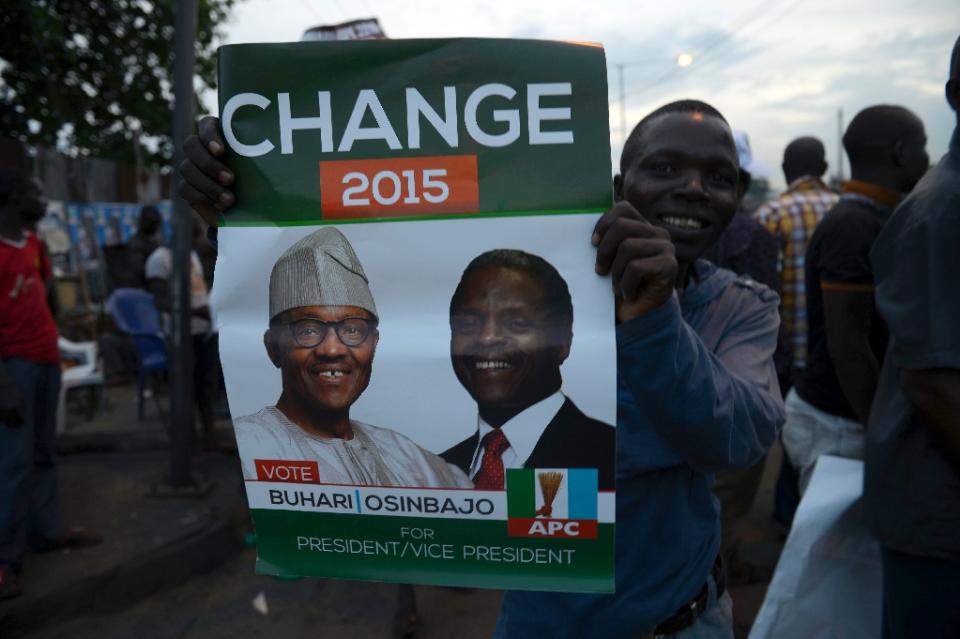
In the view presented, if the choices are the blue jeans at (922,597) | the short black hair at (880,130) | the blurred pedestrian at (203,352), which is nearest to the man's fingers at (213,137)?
the blue jeans at (922,597)

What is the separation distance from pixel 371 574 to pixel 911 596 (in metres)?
1.24

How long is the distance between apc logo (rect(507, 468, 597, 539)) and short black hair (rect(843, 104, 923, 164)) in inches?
84.1

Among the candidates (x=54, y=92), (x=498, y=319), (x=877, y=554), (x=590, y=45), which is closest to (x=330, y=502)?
(x=498, y=319)

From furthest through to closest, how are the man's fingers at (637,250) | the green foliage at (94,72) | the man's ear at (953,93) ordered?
the green foliage at (94,72) → the man's ear at (953,93) → the man's fingers at (637,250)

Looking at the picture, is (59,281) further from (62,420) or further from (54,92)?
(54,92)

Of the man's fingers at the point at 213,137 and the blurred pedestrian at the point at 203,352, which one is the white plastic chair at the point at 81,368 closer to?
the blurred pedestrian at the point at 203,352

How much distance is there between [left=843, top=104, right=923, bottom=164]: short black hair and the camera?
8.39 ft

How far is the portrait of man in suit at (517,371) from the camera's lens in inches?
39.9

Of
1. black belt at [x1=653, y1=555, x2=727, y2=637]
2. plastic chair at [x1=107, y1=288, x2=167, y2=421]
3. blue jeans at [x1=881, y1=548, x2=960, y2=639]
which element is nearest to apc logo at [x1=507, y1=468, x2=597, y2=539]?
black belt at [x1=653, y1=555, x2=727, y2=637]

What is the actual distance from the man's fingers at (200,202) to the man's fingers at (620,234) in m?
0.58

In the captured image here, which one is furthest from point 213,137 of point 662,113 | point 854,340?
point 854,340

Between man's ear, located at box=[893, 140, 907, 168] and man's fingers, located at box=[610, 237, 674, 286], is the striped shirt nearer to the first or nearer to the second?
man's ear, located at box=[893, 140, 907, 168]

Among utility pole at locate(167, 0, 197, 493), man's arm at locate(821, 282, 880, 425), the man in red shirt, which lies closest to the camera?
man's arm at locate(821, 282, 880, 425)

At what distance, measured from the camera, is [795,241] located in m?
3.81
